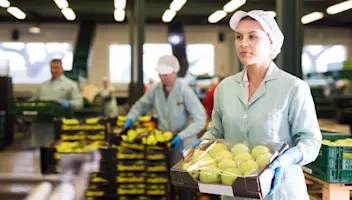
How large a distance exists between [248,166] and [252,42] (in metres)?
0.60

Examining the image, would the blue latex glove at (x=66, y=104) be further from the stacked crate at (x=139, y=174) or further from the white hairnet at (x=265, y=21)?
the white hairnet at (x=265, y=21)

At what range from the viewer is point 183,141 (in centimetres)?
454

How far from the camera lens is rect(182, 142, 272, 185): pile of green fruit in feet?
6.32

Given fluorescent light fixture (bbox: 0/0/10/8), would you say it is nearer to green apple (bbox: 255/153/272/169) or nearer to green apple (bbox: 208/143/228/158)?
green apple (bbox: 208/143/228/158)

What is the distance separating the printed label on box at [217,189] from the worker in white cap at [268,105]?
1.03ft

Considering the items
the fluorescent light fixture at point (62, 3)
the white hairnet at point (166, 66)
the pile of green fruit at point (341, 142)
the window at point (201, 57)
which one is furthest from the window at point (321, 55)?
the pile of green fruit at point (341, 142)

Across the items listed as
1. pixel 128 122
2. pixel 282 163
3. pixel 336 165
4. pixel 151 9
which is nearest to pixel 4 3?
pixel 128 122

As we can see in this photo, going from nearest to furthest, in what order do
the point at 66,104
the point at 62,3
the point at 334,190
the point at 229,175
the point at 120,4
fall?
1. the point at 229,175
2. the point at 334,190
3. the point at 66,104
4. the point at 62,3
5. the point at 120,4

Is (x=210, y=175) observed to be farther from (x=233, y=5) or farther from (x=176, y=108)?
(x=233, y=5)

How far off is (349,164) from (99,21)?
13.2 meters

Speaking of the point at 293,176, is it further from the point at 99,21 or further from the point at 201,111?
the point at 99,21

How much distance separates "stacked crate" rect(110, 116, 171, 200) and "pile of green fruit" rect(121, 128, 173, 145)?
0.25ft

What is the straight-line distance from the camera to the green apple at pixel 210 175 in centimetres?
195

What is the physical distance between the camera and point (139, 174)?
4.84 m
